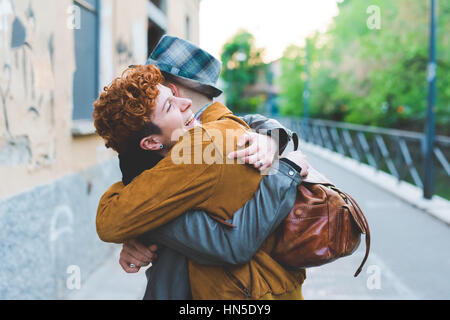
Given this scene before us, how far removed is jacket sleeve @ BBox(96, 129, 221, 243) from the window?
2846 millimetres

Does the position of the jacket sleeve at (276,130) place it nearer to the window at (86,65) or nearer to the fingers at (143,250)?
the fingers at (143,250)

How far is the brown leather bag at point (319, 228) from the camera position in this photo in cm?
135

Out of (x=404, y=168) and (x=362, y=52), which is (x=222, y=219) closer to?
(x=404, y=168)

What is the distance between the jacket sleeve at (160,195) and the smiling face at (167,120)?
77mm

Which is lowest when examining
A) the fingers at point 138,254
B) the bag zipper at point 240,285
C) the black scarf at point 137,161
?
the bag zipper at point 240,285

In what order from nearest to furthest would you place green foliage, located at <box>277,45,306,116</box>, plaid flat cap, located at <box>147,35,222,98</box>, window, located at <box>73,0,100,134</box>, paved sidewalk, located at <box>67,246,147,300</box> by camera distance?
plaid flat cap, located at <box>147,35,222,98</box>
paved sidewalk, located at <box>67,246,147,300</box>
window, located at <box>73,0,100,134</box>
green foliage, located at <box>277,45,306,116</box>

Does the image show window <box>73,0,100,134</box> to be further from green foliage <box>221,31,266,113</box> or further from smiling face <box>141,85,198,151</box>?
green foliage <box>221,31,266,113</box>

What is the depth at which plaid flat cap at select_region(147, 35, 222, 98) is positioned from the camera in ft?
4.91

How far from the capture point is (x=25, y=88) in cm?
304

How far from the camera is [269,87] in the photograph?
60.9m

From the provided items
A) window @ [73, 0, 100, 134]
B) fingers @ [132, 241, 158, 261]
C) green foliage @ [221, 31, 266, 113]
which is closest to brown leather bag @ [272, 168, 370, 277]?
fingers @ [132, 241, 158, 261]

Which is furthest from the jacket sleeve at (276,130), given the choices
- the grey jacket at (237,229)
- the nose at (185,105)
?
Answer: the nose at (185,105)

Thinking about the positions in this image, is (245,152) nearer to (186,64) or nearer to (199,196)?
(199,196)

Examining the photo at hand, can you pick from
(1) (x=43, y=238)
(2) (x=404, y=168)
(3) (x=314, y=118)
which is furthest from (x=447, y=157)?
(3) (x=314, y=118)
